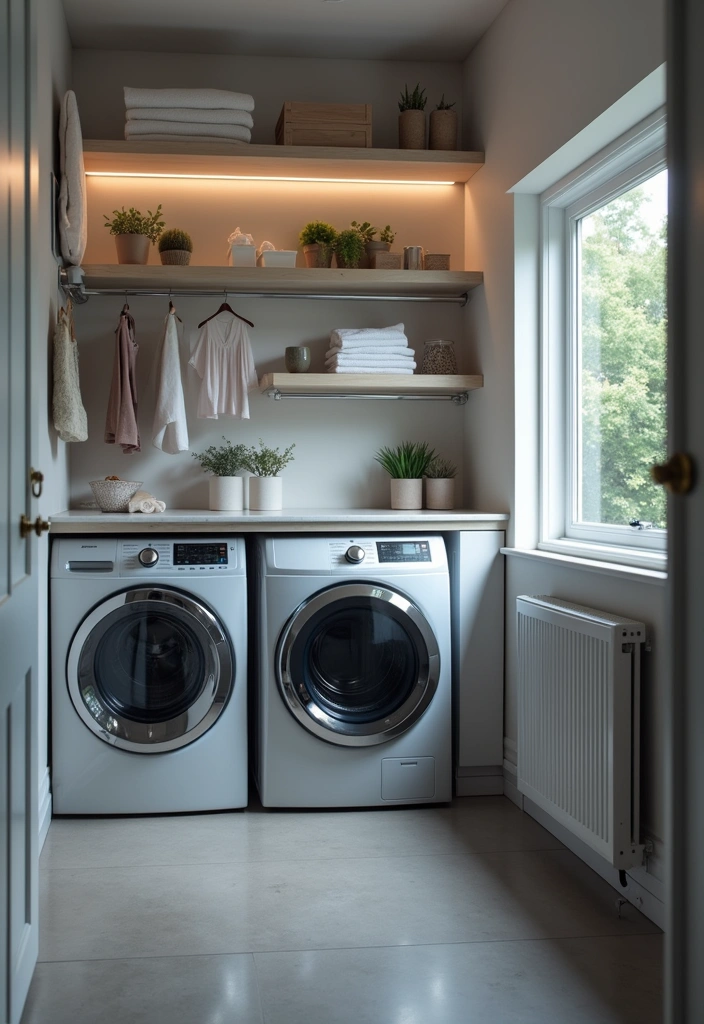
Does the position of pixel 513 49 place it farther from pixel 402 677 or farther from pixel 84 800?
pixel 84 800

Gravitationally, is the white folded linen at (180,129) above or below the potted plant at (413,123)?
below

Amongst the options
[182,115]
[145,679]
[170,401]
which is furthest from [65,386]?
[182,115]

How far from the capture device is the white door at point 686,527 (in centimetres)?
130

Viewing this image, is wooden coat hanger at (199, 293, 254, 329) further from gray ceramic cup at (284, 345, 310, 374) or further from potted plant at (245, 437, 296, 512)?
potted plant at (245, 437, 296, 512)

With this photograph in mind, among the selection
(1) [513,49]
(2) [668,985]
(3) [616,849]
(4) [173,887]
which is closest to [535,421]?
(1) [513,49]

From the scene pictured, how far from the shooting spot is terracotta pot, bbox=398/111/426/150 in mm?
3697

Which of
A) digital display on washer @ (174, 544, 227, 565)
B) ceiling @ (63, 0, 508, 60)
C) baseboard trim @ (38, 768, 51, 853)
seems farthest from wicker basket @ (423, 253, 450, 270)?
baseboard trim @ (38, 768, 51, 853)

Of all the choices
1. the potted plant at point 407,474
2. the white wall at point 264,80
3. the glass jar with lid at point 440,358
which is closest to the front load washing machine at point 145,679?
the potted plant at point 407,474

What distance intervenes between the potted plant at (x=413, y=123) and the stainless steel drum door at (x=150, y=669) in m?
1.91

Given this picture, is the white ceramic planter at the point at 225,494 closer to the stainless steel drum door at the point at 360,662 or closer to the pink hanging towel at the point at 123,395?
the pink hanging towel at the point at 123,395

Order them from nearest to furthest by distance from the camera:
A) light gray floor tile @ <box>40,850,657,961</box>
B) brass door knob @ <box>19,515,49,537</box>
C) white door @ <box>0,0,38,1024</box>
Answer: white door @ <box>0,0,38,1024</box> < brass door knob @ <box>19,515,49,537</box> < light gray floor tile @ <box>40,850,657,961</box>

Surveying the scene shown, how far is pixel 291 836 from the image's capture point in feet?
9.76

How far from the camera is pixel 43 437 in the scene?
3.02 m

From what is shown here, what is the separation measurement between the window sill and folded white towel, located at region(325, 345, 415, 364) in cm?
83
